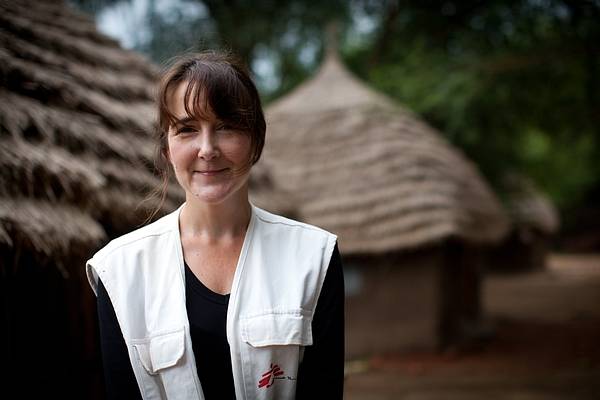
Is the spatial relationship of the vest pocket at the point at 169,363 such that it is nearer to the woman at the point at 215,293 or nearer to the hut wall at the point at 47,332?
the woman at the point at 215,293

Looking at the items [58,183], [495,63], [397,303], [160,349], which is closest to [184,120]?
[160,349]

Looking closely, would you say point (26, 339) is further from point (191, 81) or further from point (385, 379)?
point (385, 379)

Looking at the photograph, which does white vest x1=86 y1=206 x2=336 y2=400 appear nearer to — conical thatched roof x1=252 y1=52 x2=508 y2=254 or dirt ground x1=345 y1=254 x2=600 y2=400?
dirt ground x1=345 y1=254 x2=600 y2=400

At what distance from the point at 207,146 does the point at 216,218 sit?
0.69ft

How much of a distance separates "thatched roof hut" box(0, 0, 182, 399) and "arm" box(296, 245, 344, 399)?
1.32 m

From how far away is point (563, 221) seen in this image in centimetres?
2302

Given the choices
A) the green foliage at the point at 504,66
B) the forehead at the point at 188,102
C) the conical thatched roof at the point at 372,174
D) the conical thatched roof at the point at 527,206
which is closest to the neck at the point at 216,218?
the forehead at the point at 188,102

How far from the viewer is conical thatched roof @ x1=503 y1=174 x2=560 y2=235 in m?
10.7

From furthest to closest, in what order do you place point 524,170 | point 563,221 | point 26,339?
1. point 563,221
2. point 524,170
3. point 26,339

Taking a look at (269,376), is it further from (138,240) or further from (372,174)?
(372,174)

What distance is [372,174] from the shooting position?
8.02 metres

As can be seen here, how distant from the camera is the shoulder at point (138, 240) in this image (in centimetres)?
154

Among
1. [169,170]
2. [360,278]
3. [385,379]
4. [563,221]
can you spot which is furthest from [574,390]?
[563,221]

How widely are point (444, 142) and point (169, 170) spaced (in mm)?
7803
